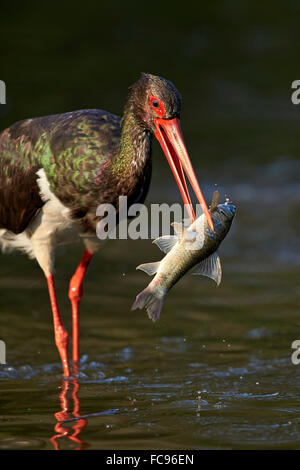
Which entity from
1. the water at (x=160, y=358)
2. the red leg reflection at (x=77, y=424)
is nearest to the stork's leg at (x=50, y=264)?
the water at (x=160, y=358)

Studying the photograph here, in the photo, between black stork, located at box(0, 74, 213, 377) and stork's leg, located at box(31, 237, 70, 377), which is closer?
black stork, located at box(0, 74, 213, 377)

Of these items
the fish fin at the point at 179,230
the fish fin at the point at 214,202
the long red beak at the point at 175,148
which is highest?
the long red beak at the point at 175,148

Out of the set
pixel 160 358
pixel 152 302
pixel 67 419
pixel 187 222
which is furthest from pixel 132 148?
A: pixel 67 419

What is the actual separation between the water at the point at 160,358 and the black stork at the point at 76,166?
0.42 m

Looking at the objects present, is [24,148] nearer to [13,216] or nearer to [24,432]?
[13,216]

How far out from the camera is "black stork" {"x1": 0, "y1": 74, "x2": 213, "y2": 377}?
6008mm

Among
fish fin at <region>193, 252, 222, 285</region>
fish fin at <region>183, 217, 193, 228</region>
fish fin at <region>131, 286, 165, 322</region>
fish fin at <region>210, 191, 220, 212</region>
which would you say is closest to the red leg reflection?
fish fin at <region>131, 286, 165, 322</region>

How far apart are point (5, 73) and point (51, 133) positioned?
10.2m

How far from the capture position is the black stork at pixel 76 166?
6008 mm

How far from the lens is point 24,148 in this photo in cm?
673

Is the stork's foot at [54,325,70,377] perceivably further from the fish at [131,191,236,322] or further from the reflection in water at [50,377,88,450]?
the fish at [131,191,236,322]

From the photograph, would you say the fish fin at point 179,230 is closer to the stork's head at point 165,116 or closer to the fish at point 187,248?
the fish at point 187,248

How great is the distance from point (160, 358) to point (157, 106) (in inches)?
69.8
